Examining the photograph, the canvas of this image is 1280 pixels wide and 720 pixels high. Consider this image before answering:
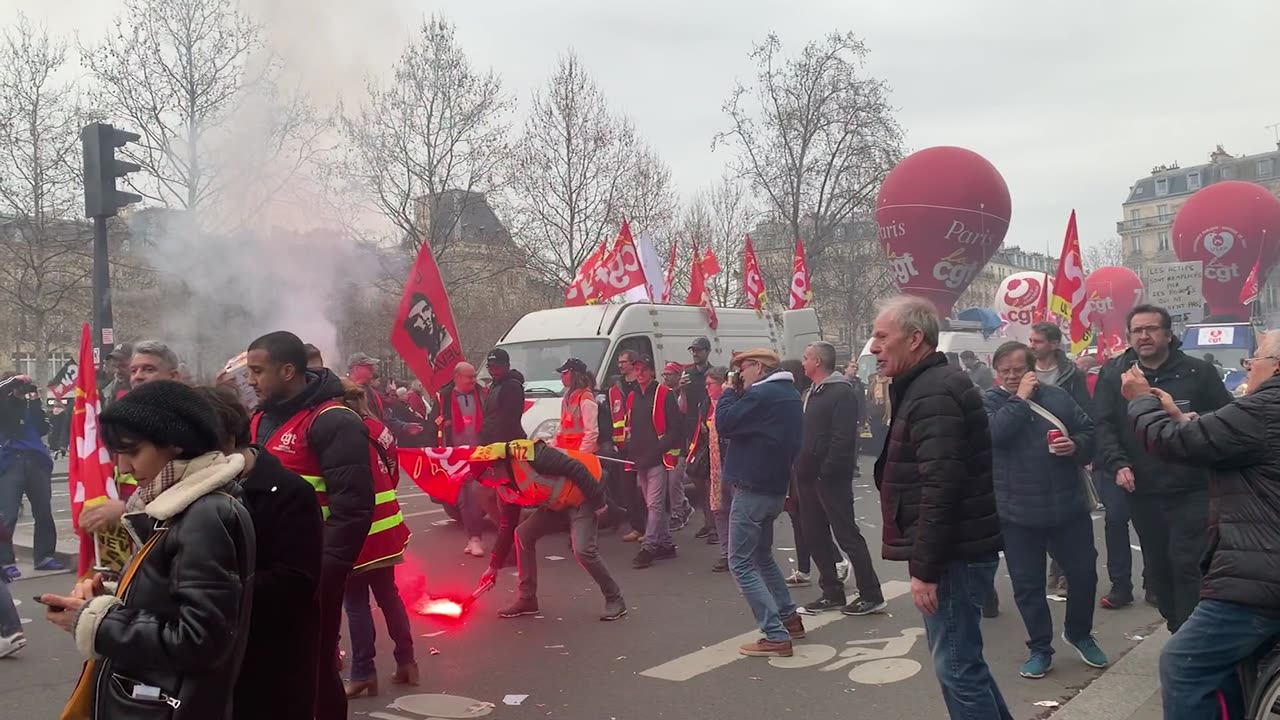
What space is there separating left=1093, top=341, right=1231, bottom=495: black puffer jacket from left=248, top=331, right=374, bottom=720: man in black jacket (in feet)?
12.3

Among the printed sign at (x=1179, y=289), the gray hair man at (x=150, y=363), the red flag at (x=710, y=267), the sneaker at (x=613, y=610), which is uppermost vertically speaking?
the red flag at (x=710, y=267)

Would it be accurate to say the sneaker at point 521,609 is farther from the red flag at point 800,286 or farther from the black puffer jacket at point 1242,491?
the red flag at point 800,286

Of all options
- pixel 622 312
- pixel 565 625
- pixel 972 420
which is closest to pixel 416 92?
pixel 622 312

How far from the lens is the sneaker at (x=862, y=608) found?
23.4 ft

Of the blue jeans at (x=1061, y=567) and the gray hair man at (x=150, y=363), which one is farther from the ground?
the gray hair man at (x=150, y=363)

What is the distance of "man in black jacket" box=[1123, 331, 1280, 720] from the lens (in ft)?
11.0

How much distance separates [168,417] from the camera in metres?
2.48

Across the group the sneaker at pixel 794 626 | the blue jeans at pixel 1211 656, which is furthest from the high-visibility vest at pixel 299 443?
the sneaker at pixel 794 626

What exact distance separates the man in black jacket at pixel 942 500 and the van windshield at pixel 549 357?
8.06m

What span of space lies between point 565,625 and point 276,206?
20.6 m

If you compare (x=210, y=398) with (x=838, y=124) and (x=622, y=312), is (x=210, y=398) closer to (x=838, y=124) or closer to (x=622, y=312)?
(x=622, y=312)

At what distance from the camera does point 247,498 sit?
2.79 metres

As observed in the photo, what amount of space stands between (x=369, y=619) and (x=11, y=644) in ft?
8.24

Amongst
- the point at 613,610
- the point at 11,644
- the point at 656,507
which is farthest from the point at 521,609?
the point at 11,644
